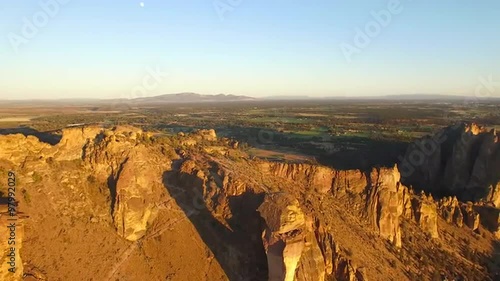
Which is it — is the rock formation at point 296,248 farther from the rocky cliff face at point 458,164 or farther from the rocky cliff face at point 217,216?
the rocky cliff face at point 458,164

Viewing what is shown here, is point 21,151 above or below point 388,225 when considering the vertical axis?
above

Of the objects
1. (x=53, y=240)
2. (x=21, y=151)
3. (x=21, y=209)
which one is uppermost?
(x=21, y=151)

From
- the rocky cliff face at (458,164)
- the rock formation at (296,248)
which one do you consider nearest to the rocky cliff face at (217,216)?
the rock formation at (296,248)

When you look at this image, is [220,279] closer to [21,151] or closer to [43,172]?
[43,172]

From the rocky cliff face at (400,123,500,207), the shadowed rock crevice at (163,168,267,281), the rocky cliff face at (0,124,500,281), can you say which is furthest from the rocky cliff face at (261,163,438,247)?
the rocky cliff face at (400,123,500,207)

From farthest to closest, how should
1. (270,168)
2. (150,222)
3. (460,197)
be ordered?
(460,197)
(270,168)
(150,222)

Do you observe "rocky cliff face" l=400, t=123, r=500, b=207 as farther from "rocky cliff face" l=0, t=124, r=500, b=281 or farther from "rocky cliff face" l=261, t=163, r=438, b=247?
"rocky cliff face" l=261, t=163, r=438, b=247

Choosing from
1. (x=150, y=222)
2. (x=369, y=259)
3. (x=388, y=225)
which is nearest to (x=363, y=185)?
(x=388, y=225)

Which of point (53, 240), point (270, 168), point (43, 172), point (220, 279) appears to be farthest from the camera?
point (270, 168)

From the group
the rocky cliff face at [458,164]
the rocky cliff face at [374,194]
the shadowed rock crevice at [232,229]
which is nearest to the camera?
the shadowed rock crevice at [232,229]
